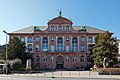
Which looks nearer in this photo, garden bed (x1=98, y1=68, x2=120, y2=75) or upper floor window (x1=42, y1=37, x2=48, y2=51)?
garden bed (x1=98, y1=68, x2=120, y2=75)

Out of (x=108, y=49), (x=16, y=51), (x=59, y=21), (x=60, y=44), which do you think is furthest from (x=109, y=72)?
(x=59, y=21)

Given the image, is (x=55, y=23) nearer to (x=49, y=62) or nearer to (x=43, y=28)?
(x=43, y=28)

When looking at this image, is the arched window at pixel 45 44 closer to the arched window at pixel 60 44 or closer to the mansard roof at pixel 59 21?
the arched window at pixel 60 44

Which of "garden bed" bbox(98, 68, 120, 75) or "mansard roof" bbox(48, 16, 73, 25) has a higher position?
"mansard roof" bbox(48, 16, 73, 25)

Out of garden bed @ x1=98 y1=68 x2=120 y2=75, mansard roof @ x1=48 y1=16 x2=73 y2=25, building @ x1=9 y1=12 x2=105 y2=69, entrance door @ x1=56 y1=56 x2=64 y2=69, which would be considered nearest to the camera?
garden bed @ x1=98 y1=68 x2=120 y2=75

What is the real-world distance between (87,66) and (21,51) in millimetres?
24625

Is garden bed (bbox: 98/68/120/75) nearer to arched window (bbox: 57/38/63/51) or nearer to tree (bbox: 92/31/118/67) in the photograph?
tree (bbox: 92/31/118/67)

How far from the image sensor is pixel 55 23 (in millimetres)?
82250

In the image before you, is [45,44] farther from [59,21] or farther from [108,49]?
[108,49]

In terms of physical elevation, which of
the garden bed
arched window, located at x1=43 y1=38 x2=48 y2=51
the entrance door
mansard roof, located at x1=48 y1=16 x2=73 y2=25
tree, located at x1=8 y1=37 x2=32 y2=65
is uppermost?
mansard roof, located at x1=48 y1=16 x2=73 y2=25

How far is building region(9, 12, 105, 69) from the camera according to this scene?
81.8m

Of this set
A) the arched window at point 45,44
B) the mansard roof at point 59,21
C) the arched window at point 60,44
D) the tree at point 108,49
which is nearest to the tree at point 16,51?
the arched window at point 45,44

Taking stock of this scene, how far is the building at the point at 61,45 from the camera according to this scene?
81.8 meters

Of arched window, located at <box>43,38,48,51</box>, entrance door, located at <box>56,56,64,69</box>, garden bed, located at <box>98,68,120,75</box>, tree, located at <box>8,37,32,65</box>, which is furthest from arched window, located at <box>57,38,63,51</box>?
garden bed, located at <box>98,68,120,75</box>
